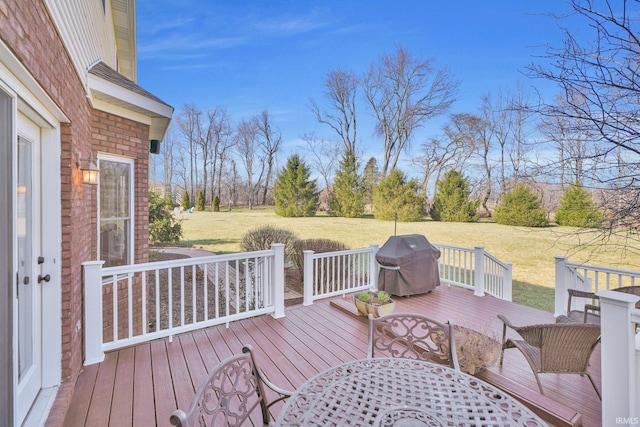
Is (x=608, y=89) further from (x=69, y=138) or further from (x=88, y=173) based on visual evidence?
(x=88, y=173)

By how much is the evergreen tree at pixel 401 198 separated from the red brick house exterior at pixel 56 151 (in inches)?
634

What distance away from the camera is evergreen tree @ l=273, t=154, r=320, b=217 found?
808 inches

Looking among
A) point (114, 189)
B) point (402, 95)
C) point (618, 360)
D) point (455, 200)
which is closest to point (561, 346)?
point (618, 360)

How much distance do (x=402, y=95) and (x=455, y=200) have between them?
764 cm

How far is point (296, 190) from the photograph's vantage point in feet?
67.5

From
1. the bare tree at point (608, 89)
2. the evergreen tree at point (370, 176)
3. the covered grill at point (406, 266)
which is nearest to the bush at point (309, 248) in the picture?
the covered grill at point (406, 266)

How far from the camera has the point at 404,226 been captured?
17.6 meters

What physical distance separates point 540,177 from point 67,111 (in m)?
5.50

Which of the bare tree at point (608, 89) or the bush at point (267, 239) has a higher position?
the bare tree at point (608, 89)

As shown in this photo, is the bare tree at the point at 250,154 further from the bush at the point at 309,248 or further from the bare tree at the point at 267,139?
the bush at the point at 309,248

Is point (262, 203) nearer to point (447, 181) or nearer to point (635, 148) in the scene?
point (447, 181)

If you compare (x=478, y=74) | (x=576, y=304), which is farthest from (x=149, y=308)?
(x=478, y=74)

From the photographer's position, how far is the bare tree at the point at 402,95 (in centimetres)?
1947

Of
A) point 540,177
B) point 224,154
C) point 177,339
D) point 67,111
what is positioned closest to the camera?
point 67,111
